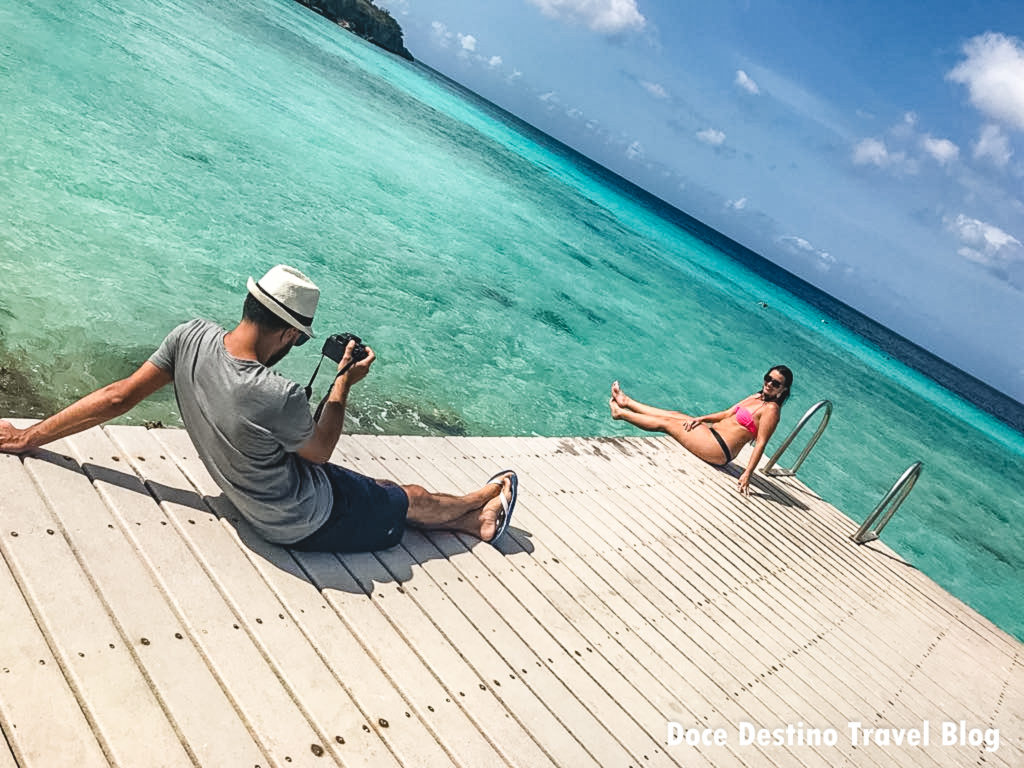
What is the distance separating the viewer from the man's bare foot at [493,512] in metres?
4.11

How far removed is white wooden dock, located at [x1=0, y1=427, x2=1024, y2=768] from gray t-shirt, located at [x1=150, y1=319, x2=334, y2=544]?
0.25m

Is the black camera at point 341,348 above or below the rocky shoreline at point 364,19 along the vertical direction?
below

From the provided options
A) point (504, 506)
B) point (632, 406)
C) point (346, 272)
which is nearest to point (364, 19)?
point (346, 272)

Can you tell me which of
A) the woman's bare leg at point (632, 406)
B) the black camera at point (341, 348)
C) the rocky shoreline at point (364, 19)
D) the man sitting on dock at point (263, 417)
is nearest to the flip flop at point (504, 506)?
the man sitting on dock at point (263, 417)

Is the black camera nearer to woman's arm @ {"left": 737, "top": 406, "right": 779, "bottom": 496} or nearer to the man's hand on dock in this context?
the man's hand on dock

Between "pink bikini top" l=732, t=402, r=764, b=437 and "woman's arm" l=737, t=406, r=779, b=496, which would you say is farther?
"pink bikini top" l=732, t=402, r=764, b=437

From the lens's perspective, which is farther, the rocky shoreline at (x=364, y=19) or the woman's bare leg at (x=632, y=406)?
the rocky shoreline at (x=364, y=19)

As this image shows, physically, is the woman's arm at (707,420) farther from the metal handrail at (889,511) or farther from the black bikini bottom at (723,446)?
the metal handrail at (889,511)

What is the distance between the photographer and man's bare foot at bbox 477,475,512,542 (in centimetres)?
411

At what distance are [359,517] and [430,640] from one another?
66cm

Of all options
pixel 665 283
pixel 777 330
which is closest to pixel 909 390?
pixel 777 330

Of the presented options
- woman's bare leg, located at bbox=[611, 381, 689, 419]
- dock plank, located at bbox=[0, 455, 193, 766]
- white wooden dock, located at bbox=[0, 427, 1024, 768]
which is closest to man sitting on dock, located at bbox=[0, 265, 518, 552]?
white wooden dock, located at bbox=[0, 427, 1024, 768]

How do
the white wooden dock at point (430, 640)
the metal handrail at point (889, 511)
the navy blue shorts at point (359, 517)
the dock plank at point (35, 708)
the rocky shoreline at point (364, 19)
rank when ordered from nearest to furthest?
the dock plank at point (35, 708), the white wooden dock at point (430, 640), the navy blue shorts at point (359, 517), the metal handrail at point (889, 511), the rocky shoreline at point (364, 19)

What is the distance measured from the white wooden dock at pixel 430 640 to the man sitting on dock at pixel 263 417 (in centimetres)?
19
